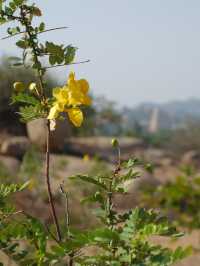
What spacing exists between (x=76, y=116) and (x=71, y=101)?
0.03 metres

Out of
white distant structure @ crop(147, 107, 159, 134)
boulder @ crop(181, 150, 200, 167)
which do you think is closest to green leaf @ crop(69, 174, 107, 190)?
boulder @ crop(181, 150, 200, 167)

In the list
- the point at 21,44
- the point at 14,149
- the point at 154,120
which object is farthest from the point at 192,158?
Result: the point at 154,120

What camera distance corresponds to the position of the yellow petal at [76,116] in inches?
44.9

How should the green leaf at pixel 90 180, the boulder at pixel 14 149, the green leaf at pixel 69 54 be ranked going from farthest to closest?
the boulder at pixel 14 149 < the green leaf at pixel 69 54 < the green leaf at pixel 90 180

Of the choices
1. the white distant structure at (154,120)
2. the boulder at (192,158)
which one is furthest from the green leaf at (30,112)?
the white distant structure at (154,120)

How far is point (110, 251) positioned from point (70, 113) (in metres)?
0.28

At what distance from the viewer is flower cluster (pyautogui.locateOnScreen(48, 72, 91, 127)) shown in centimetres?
115

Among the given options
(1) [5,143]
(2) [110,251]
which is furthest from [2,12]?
(1) [5,143]

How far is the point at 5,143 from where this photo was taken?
11312 mm

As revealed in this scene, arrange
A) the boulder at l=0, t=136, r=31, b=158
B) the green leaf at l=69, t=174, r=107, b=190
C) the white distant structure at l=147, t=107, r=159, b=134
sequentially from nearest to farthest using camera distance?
the green leaf at l=69, t=174, r=107, b=190
the boulder at l=0, t=136, r=31, b=158
the white distant structure at l=147, t=107, r=159, b=134

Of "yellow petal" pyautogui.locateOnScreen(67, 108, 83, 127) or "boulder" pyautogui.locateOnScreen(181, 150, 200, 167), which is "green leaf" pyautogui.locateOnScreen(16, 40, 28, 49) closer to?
"yellow petal" pyautogui.locateOnScreen(67, 108, 83, 127)

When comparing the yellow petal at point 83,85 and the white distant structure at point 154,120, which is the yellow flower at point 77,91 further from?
the white distant structure at point 154,120

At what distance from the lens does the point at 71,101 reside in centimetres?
115

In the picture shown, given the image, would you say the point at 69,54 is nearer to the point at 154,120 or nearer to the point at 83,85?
the point at 83,85
